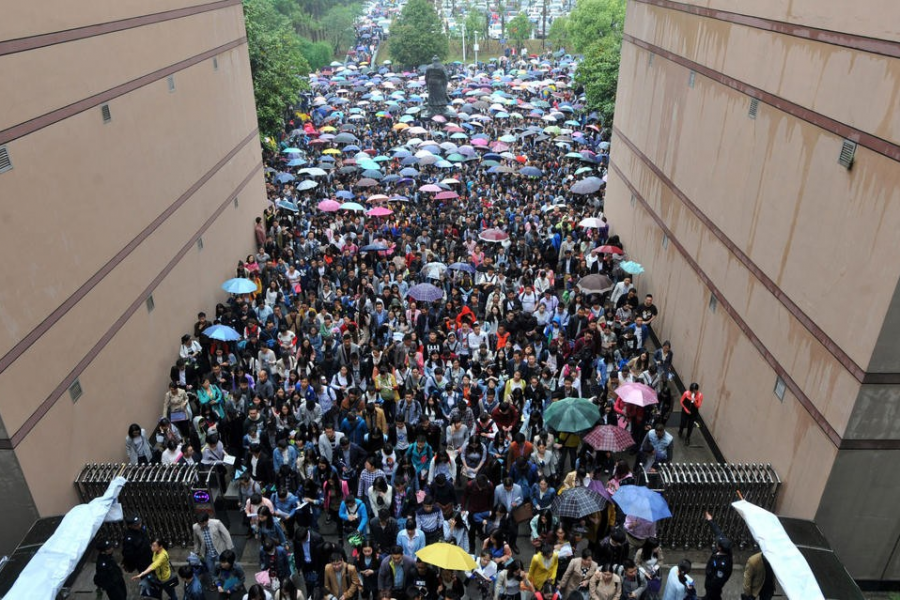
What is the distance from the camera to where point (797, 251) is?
10.0 m

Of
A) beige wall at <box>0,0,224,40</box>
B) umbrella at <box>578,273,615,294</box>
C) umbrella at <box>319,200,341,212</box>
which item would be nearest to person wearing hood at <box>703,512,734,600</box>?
umbrella at <box>578,273,615,294</box>

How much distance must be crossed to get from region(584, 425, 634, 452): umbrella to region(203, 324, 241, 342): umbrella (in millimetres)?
7193

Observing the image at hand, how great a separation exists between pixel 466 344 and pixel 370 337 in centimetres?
228

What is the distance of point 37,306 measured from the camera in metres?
9.68

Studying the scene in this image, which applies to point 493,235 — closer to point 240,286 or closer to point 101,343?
point 240,286

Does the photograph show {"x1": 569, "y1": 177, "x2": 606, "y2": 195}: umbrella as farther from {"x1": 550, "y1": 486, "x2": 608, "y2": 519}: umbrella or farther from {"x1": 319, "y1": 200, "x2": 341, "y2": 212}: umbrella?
{"x1": 550, "y1": 486, "x2": 608, "y2": 519}: umbrella

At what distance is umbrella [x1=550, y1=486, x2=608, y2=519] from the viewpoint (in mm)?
8758

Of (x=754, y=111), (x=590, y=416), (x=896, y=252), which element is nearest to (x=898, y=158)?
(x=896, y=252)

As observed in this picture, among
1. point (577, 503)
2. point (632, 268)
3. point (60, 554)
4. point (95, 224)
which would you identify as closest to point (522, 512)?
point (577, 503)

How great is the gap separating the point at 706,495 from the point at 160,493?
7999 mm

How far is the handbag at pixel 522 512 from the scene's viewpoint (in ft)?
30.3

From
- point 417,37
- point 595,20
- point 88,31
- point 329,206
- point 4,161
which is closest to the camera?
point 4,161

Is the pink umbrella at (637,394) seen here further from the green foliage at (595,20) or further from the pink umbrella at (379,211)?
the green foliage at (595,20)

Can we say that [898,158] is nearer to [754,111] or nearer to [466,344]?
[754,111]
